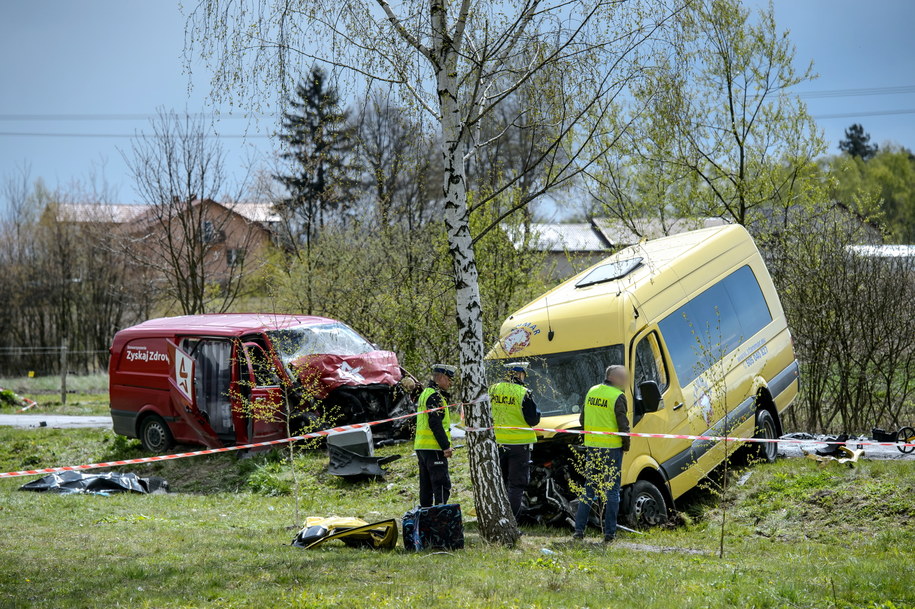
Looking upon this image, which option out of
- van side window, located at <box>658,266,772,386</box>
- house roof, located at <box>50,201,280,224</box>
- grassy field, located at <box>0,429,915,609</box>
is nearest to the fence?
house roof, located at <box>50,201,280,224</box>

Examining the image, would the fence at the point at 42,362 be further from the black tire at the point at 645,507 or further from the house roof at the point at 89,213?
the black tire at the point at 645,507

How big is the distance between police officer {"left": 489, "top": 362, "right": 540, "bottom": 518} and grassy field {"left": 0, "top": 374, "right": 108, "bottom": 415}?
17.3 metres

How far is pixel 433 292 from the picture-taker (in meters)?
16.7

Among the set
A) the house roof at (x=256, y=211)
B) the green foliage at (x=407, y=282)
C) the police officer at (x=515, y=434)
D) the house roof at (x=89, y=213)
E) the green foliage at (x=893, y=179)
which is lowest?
the police officer at (x=515, y=434)

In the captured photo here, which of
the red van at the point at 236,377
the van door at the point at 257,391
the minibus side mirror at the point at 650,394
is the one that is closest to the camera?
the minibus side mirror at the point at 650,394

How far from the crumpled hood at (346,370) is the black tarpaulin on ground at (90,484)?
2.83 meters

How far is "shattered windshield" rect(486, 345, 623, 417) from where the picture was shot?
982 centimetres

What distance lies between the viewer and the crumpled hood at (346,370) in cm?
1377

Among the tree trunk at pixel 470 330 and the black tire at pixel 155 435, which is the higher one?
the tree trunk at pixel 470 330

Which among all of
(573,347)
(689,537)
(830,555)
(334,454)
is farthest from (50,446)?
(830,555)

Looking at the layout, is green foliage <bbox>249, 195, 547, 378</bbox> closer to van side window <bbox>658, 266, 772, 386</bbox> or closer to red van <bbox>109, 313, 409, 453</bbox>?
red van <bbox>109, 313, 409, 453</bbox>

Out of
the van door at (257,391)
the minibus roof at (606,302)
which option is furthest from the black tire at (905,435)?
the van door at (257,391)

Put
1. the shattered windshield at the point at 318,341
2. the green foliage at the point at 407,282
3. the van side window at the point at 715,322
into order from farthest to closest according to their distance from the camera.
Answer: the green foliage at the point at 407,282, the shattered windshield at the point at 318,341, the van side window at the point at 715,322

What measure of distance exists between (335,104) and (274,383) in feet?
20.7
